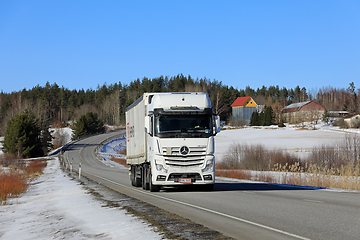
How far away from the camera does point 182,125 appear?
605 inches

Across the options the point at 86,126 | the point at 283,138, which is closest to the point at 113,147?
the point at 86,126

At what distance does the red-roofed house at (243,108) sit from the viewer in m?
147

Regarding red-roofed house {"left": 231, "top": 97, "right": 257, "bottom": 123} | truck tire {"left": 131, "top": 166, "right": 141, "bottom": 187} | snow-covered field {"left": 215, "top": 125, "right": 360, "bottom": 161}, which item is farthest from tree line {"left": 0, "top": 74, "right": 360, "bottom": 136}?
truck tire {"left": 131, "top": 166, "right": 141, "bottom": 187}

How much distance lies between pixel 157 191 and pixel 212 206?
5696 millimetres

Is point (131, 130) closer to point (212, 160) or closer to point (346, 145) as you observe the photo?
point (212, 160)

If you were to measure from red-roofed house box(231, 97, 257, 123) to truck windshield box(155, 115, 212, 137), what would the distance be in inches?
5191

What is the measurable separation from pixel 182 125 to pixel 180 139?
2.15 ft

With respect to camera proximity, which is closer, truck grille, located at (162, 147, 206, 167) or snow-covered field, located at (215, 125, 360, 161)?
truck grille, located at (162, 147, 206, 167)

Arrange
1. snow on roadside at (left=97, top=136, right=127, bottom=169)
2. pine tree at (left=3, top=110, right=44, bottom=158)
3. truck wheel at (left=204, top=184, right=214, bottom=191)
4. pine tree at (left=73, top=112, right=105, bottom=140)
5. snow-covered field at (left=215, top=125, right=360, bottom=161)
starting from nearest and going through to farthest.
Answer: truck wheel at (left=204, top=184, right=214, bottom=191) → snow-covered field at (left=215, top=125, right=360, bottom=161) → pine tree at (left=3, top=110, right=44, bottom=158) → snow on roadside at (left=97, top=136, right=127, bottom=169) → pine tree at (left=73, top=112, right=105, bottom=140)

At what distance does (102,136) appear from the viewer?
111 m

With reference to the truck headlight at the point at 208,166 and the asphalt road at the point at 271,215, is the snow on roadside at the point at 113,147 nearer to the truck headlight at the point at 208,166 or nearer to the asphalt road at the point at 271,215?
the truck headlight at the point at 208,166

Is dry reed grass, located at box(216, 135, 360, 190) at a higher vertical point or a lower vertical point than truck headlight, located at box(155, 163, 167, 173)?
lower

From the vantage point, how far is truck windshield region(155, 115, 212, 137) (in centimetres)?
1522

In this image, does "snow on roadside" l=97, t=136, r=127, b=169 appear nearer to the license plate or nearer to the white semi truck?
the white semi truck
